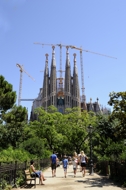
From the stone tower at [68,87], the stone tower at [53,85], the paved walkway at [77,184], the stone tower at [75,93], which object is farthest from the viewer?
the stone tower at [75,93]

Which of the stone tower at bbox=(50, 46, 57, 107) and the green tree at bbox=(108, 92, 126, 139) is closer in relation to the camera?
the green tree at bbox=(108, 92, 126, 139)

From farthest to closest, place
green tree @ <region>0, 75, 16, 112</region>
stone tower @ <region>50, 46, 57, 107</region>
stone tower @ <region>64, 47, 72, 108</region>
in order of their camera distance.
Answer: stone tower @ <region>64, 47, 72, 108</region> < stone tower @ <region>50, 46, 57, 107</region> < green tree @ <region>0, 75, 16, 112</region>

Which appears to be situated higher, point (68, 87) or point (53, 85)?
point (53, 85)

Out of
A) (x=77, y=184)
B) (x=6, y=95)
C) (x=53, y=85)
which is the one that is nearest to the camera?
(x=77, y=184)

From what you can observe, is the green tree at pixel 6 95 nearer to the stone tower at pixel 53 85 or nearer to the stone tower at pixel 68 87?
the stone tower at pixel 53 85

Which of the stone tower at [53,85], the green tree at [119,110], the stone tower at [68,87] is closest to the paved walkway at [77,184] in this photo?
the green tree at [119,110]

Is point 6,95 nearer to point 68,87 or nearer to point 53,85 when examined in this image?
point 53,85

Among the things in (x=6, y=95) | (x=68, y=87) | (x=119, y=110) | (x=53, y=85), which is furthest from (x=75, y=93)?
(x=119, y=110)

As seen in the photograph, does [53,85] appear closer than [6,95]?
No

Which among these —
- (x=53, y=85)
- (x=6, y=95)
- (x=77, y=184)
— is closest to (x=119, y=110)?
(x=77, y=184)

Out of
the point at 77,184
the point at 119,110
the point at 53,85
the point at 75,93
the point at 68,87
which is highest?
the point at 53,85

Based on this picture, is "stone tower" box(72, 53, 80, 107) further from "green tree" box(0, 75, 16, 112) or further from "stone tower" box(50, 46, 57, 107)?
"green tree" box(0, 75, 16, 112)

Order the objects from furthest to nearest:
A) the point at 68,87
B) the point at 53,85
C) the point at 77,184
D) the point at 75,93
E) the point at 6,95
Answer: the point at 75,93
the point at 68,87
the point at 53,85
the point at 6,95
the point at 77,184

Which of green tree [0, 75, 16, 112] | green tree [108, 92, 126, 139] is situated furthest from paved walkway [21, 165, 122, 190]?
green tree [0, 75, 16, 112]
